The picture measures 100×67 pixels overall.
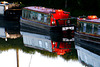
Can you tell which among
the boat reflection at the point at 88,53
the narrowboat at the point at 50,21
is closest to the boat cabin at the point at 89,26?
the boat reflection at the point at 88,53

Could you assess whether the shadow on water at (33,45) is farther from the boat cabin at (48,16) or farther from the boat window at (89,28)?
the boat cabin at (48,16)

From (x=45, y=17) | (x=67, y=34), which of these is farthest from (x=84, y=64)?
(x=45, y=17)

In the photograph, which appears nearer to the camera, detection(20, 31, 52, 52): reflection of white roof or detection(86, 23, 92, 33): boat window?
detection(20, 31, 52, 52): reflection of white roof

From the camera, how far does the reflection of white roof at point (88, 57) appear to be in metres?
19.0

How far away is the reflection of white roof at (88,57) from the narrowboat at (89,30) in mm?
2087

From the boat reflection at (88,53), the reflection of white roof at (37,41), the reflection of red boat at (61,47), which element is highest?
the boat reflection at (88,53)

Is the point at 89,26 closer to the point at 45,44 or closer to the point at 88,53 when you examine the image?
the point at 45,44

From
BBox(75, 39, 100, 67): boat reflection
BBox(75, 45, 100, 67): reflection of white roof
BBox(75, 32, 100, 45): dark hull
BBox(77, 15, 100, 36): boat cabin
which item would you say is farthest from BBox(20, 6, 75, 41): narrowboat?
BBox(75, 45, 100, 67): reflection of white roof

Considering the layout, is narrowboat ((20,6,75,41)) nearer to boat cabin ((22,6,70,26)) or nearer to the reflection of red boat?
boat cabin ((22,6,70,26))

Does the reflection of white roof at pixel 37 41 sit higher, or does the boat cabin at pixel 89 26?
the boat cabin at pixel 89 26

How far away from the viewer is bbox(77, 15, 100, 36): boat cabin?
2445 cm

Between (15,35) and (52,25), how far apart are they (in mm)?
3310

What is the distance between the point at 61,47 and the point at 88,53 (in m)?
3.07

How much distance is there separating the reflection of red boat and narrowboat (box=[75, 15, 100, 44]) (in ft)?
5.05
